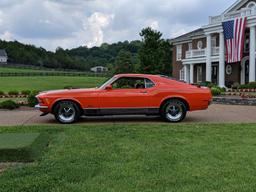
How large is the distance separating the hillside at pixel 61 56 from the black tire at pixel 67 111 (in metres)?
107

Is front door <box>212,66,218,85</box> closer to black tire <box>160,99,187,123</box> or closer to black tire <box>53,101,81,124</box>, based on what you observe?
black tire <box>160,99,187,123</box>

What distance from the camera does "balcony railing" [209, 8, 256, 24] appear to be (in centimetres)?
3591

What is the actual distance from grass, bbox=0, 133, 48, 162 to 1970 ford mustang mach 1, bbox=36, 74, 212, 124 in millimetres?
3235

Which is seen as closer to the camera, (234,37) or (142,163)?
(142,163)

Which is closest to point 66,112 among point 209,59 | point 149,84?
point 149,84

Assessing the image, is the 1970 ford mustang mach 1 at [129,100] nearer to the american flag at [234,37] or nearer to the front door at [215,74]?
the american flag at [234,37]

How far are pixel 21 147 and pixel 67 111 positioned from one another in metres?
4.98

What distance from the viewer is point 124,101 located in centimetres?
1211

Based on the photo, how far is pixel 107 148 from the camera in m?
7.86

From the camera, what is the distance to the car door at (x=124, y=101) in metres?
12.1

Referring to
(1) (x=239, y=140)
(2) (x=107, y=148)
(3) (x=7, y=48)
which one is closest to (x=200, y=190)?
(2) (x=107, y=148)

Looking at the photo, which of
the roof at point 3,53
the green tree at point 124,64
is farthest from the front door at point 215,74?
the roof at point 3,53

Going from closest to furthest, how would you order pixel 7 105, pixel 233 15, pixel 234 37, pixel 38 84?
pixel 7 105 → pixel 234 37 → pixel 233 15 → pixel 38 84

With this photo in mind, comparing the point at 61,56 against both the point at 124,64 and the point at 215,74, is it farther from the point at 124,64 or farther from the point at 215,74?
the point at 124,64
